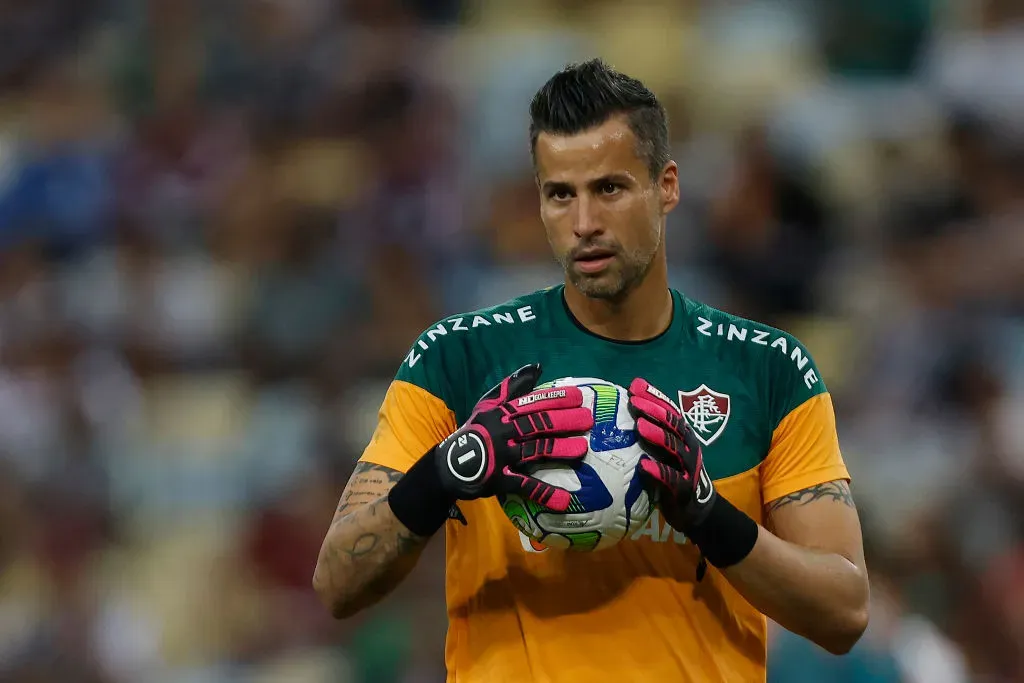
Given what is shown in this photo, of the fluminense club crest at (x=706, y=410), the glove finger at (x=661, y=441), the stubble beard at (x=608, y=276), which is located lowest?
the fluminense club crest at (x=706, y=410)

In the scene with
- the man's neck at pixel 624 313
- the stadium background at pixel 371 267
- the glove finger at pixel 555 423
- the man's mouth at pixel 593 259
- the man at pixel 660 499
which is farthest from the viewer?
the stadium background at pixel 371 267

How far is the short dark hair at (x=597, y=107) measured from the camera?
11.9 feet

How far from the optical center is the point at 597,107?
3.62m

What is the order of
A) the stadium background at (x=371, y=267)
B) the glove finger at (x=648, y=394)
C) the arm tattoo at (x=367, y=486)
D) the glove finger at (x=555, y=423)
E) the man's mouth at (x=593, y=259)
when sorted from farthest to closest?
the stadium background at (x=371, y=267) → the man's mouth at (x=593, y=259) → the arm tattoo at (x=367, y=486) → the glove finger at (x=648, y=394) → the glove finger at (x=555, y=423)

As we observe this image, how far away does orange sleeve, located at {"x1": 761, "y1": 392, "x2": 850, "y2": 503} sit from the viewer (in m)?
3.68

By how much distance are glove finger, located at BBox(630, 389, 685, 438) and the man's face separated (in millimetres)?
596

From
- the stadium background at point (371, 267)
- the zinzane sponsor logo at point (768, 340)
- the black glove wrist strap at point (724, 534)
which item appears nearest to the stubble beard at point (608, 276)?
the zinzane sponsor logo at point (768, 340)

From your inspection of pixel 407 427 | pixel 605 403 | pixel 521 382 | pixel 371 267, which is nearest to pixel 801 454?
pixel 605 403

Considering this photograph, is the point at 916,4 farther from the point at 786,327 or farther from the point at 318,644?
the point at 318,644

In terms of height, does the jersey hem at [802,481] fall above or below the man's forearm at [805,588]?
above

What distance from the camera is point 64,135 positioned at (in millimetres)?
9609

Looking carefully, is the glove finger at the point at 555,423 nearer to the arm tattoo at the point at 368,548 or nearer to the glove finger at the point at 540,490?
the glove finger at the point at 540,490

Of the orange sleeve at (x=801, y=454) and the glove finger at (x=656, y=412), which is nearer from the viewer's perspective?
the glove finger at (x=656, y=412)

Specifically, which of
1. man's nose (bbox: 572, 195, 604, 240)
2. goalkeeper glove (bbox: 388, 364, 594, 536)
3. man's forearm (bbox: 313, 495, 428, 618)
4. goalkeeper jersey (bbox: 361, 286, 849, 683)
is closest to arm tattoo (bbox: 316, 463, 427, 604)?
man's forearm (bbox: 313, 495, 428, 618)
